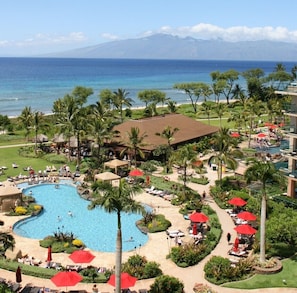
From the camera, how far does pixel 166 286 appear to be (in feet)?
69.2

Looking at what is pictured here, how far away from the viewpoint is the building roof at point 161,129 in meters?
49.9

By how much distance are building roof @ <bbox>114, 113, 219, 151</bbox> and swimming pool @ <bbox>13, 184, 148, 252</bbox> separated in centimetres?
1290

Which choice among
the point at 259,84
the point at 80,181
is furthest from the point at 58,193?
the point at 259,84

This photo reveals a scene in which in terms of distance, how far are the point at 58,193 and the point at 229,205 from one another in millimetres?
15844

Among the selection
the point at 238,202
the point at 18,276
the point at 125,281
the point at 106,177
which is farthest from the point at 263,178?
the point at 106,177

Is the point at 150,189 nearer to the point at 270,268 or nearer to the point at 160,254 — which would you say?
the point at 160,254

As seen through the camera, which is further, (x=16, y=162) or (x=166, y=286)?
(x=16, y=162)

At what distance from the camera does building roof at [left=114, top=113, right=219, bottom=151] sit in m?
49.9

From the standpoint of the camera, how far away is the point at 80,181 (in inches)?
1693

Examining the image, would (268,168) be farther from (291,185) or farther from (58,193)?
(58,193)

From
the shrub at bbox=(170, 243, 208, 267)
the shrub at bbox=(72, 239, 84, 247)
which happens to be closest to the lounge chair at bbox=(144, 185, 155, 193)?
the shrub at bbox=(72, 239, 84, 247)

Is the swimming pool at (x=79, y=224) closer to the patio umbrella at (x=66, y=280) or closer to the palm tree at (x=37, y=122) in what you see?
the patio umbrella at (x=66, y=280)

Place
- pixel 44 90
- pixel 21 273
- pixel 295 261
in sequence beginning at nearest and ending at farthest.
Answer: pixel 21 273 → pixel 295 261 → pixel 44 90

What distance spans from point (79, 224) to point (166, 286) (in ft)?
42.5
